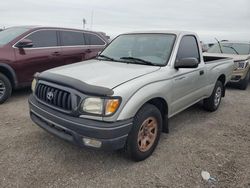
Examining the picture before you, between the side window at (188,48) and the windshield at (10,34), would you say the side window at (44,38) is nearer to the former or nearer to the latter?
the windshield at (10,34)

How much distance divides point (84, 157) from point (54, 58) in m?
3.65

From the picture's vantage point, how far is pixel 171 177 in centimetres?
296

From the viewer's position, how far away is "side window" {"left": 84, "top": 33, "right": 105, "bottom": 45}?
23.6ft

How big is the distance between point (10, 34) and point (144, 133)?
450cm

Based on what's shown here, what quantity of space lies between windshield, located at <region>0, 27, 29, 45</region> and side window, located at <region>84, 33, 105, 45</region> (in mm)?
1795

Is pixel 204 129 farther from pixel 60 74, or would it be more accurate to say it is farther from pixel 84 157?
pixel 60 74

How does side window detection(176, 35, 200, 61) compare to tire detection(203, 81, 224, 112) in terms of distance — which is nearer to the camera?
side window detection(176, 35, 200, 61)

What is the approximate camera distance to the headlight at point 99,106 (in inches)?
106

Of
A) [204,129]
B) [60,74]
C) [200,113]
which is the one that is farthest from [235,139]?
[60,74]

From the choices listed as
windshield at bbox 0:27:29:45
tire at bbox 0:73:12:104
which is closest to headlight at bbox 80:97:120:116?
tire at bbox 0:73:12:104

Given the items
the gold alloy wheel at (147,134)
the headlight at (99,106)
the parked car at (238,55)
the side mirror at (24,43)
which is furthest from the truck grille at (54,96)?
the parked car at (238,55)

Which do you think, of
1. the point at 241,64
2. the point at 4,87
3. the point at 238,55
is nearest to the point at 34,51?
the point at 4,87

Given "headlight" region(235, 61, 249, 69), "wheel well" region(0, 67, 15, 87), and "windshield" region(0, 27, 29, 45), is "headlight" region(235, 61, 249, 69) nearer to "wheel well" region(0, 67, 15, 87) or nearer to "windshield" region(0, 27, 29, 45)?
"windshield" region(0, 27, 29, 45)

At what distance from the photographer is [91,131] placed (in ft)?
8.75
